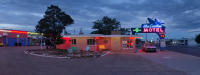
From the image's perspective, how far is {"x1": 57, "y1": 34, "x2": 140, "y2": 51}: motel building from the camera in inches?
969

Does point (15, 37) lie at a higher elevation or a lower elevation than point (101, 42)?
higher

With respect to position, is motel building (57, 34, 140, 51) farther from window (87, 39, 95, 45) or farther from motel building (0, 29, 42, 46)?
motel building (0, 29, 42, 46)

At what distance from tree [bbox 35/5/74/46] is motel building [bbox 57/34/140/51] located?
9.69 feet

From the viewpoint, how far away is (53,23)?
877 inches

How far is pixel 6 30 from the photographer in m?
36.2

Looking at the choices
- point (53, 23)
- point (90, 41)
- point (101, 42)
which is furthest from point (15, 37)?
point (101, 42)

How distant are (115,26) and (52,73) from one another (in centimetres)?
5044

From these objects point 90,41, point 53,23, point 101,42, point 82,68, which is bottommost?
point 82,68

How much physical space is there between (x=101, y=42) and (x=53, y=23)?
8638 millimetres

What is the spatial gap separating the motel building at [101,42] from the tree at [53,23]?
9.69 feet

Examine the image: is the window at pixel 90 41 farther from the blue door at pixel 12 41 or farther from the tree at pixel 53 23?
the blue door at pixel 12 41

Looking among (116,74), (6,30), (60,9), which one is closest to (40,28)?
(60,9)

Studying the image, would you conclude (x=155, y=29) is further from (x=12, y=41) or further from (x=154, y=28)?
(x=12, y=41)

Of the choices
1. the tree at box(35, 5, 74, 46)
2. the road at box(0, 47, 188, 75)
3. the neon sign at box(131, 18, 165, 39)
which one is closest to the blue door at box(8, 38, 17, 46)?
the tree at box(35, 5, 74, 46)
